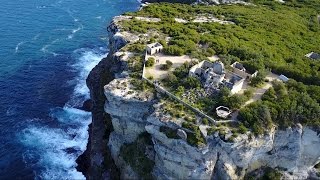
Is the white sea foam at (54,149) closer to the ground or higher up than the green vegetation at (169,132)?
closer to the ground

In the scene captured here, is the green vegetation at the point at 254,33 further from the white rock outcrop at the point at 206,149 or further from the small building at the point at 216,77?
the white rock outcrop at the point at 206,149

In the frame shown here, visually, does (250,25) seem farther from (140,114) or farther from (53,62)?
(53,62)

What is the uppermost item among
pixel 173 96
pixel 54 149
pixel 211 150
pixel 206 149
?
pixel 173 96

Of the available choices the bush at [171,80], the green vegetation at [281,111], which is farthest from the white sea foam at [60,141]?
the green vegetation at [281,111]

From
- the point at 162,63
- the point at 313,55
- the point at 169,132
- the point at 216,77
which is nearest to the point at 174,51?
the point at 162,63

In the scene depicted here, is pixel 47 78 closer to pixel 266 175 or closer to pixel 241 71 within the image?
pixel 241 71

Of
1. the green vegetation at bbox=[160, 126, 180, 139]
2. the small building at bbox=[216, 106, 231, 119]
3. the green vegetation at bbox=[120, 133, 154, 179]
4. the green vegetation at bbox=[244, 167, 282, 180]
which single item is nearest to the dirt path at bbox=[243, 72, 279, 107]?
the small building at bbox=[216, 106, 231, 119]
